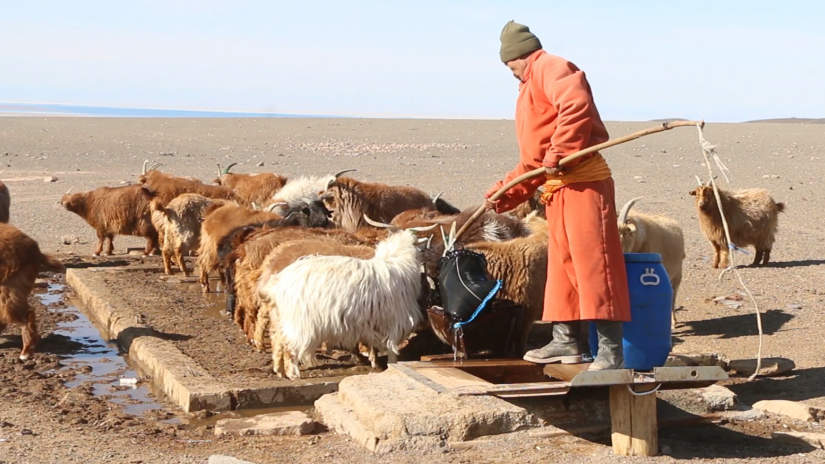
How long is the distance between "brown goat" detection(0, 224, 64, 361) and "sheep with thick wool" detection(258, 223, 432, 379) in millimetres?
2123

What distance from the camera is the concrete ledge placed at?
6594mm

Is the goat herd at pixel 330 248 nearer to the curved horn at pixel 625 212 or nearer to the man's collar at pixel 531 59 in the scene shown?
the curved horn at pixel 625 212

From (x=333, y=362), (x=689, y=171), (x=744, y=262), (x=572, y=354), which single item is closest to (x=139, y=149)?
(x=689, y=171)

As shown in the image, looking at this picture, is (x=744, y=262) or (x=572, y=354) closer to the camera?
(x=572, y=354)

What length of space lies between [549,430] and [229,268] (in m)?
4.19

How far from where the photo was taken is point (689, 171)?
26.5 meters

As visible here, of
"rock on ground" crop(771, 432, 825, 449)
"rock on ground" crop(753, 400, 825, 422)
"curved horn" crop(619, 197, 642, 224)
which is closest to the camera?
"rock on ground" crop(771, 432, 825, 449)

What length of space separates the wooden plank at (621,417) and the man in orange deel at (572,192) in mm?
149

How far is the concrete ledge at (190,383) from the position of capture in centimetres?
659

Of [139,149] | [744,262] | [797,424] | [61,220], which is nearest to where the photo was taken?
[797,424]

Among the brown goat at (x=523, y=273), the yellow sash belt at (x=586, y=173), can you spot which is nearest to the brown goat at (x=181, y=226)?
the brown goat at (x=523, y=273)

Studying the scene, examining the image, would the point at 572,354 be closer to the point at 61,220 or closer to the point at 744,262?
the point at 744,262

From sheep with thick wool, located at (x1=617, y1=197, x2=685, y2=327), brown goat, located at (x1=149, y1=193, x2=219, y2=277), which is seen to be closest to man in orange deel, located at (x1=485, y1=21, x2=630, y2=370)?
sheep with thick wool, located at (x1=617, y1=197, x2=685, y2=327)

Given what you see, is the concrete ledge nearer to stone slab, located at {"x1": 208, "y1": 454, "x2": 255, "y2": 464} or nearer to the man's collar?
stone slab, located at {"x1": 208, "y1": 454, "x2": 255, "y2": 464}
